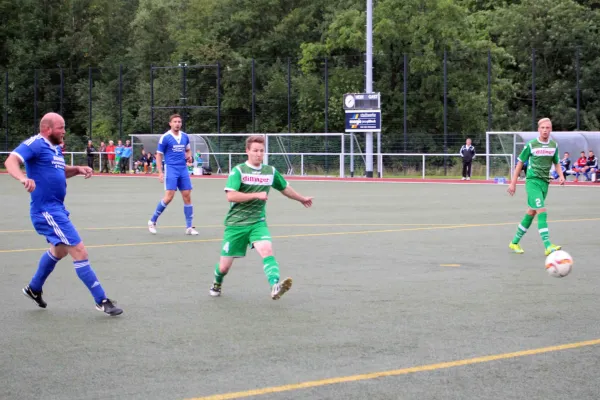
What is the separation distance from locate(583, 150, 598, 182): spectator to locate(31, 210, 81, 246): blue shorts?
107 feet

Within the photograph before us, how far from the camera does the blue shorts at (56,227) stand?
8734 millimetres

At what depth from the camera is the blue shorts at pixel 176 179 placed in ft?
55.3

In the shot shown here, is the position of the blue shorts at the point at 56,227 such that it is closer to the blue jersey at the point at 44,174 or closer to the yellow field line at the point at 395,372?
the blue jersey at the point at 44,174

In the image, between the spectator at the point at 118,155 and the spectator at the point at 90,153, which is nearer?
the spectator at the point at 118,155

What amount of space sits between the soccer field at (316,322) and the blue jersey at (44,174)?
98 cm

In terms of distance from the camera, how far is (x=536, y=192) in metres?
13.9

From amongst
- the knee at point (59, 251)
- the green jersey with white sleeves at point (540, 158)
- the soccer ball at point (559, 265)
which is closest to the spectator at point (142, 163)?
the green jersey with white sleeves at point (540, 158)

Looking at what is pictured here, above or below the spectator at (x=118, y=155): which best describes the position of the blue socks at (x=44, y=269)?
above

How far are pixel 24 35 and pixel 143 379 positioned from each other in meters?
71.8

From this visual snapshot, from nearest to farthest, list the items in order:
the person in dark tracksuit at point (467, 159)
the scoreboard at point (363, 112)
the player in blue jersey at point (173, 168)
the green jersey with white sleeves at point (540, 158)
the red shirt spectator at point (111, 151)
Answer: the green jersey with white sleeves at point (540, 158) → the player in blue jersey at point (173, 168) → the person in dark tracksuit at point (467, 159) → the scoreboard at point (363, 112) → the red shirt spectator at point (111, 151)

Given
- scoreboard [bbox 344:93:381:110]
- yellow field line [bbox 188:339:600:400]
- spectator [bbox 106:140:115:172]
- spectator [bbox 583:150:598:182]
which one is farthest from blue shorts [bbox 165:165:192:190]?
spectator [bbox 106:140:115:172]

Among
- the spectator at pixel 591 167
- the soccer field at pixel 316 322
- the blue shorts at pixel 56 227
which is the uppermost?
the blue shorts at pixel 56 227

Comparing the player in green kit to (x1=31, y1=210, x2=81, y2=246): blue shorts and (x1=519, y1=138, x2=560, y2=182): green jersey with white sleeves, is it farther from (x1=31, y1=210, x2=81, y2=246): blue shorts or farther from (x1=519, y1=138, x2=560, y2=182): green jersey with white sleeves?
(x1=31, y1=210, x2=81, y2=246): blue shorts

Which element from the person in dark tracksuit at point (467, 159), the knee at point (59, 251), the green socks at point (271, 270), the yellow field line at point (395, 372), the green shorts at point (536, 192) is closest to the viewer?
the yellow field line at point (395, 372)
